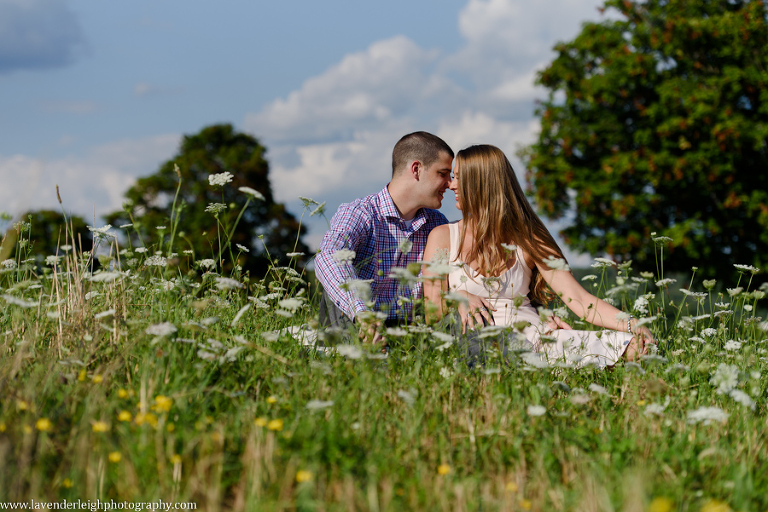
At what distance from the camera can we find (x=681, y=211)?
16500 mm

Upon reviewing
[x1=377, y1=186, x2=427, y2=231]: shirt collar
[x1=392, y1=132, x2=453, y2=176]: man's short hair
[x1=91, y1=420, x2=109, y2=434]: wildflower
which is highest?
[x1=392, y1=132, x2=453, y2=176]: man's short hair

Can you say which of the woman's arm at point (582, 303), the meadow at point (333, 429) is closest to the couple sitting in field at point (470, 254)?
the woman's arm at point (582, 303)

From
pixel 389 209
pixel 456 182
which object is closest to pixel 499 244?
pixel 456 182

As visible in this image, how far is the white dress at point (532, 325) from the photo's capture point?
170 inches

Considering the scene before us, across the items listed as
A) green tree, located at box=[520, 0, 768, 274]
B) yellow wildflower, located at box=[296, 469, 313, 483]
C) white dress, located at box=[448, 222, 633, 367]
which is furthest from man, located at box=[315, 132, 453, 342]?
green tree, located at box=[520, 0, 768, 274]

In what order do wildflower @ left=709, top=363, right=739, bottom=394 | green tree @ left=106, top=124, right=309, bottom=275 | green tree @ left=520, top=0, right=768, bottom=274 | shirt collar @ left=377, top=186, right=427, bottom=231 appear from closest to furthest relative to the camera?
wildflower @ left=709, top=363, right=739, bottom=394
shirt collar @ left=377, top=186, right=427, bottom=231
green tree @ left=520, top=0, right=768, bottom=274
green tree @ left=106, top=124, right=309, bottom=275

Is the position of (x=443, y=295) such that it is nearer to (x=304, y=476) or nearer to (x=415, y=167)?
(x=304, y=476)

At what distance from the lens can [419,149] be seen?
618 cm

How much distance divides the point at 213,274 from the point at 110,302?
711mm

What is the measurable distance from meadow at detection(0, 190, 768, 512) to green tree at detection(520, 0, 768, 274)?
495 inches

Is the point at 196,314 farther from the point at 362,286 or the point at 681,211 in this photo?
the point at 681,211

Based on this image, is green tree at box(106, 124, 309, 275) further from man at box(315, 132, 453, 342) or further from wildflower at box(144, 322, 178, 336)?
wildflower at box(144, 322, 178, 336)

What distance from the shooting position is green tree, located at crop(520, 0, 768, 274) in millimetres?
15297

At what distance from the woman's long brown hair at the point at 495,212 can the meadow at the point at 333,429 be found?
124 cm
